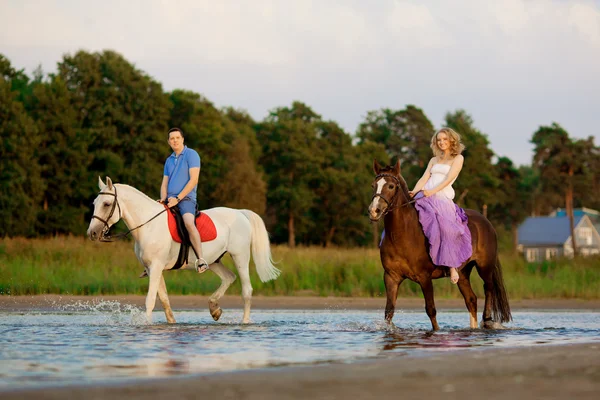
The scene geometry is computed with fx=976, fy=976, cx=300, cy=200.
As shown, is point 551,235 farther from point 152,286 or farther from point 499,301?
point 152,286

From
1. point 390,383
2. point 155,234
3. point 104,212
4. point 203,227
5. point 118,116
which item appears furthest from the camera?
point 118,116

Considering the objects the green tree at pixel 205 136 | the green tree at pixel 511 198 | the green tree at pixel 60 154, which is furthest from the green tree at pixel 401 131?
the green tree at pixel 60 154

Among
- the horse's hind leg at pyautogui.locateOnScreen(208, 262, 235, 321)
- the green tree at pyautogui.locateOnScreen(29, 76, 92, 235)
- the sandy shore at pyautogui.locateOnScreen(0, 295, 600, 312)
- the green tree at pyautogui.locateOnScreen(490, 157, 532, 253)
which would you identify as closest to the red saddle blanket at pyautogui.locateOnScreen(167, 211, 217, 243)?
the horse's hind leg at pyautogui.locateOnScreen(208, 262, 235, 321)

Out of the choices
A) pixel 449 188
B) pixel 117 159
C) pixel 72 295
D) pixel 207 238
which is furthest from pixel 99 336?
pixel 117 159

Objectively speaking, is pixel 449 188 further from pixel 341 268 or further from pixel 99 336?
pixel 341 268

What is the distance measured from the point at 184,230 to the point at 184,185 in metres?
0.72

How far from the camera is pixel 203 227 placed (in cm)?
1491

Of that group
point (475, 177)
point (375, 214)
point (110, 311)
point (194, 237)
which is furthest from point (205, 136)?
point (375, 214)

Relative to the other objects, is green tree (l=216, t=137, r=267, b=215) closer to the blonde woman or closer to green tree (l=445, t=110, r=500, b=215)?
green tree (l=445, t=110, r=500, b=215)

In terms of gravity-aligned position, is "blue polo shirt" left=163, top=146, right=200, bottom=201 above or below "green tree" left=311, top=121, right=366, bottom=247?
below

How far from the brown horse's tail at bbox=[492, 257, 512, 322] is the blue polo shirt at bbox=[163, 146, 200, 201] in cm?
465

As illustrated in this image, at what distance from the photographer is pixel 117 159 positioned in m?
68.5

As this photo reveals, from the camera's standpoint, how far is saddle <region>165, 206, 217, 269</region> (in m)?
14.5

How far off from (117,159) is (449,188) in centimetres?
5708
